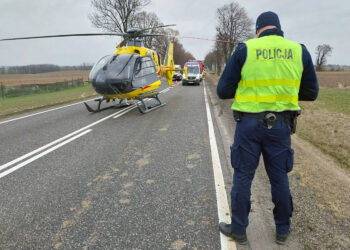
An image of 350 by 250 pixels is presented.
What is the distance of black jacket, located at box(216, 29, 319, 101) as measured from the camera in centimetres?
228

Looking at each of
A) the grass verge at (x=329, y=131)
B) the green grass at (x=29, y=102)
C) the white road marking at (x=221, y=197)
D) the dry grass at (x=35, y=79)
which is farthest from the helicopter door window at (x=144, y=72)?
the dry grass at (x=35, y=79)

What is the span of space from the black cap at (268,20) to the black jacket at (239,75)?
8cm

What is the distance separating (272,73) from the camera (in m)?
2.21

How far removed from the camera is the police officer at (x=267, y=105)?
7.25 ft

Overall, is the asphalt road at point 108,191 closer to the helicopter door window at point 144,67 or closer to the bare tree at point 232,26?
the helicopter door window at point 144,67

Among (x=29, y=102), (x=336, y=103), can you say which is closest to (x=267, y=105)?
(x=336, y=103)

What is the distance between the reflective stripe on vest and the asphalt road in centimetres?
151

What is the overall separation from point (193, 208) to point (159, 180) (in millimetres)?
938

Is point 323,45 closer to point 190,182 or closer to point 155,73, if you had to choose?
point 155,73

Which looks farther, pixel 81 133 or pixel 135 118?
pixel 135 118

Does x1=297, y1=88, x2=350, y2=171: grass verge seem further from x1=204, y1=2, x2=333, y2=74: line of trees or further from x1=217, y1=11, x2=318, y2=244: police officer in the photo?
x1=204, y1=2, x2=333, y2=74: line of trees

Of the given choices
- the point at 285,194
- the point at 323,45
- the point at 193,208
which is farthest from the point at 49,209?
the point at 323,45

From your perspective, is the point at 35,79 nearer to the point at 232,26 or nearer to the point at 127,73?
the point at 232,26

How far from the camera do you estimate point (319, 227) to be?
→ 257 cm
